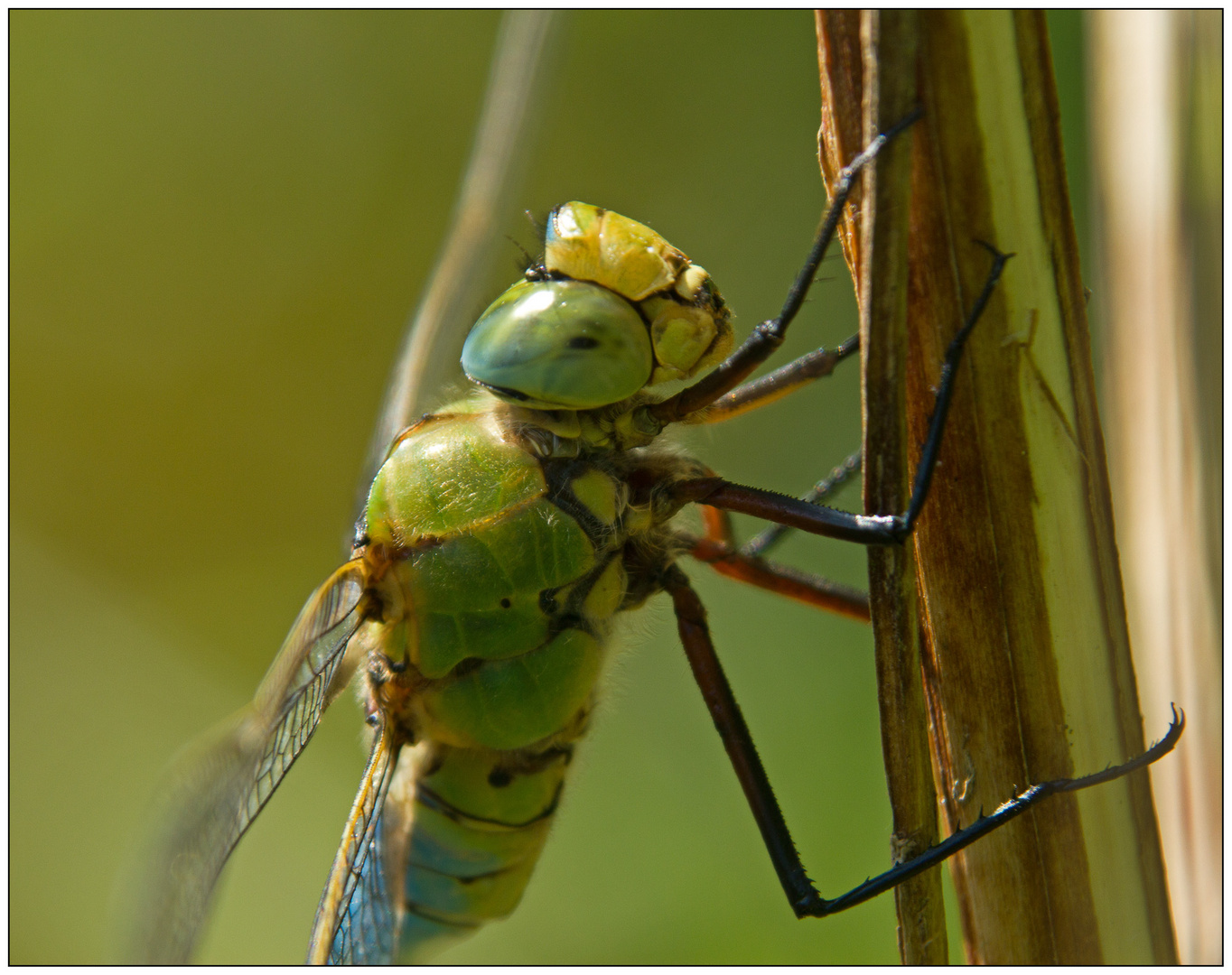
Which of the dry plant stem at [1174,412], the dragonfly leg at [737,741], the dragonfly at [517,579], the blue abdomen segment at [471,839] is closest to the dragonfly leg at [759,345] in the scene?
the dragonfly at [517,579]

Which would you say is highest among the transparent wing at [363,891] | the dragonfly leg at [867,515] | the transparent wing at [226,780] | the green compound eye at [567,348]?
the green compound eye at [567,348]

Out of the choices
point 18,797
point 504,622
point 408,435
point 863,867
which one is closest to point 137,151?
point 18,797

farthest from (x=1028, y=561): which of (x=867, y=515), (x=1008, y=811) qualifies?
(x=1008, y=811)

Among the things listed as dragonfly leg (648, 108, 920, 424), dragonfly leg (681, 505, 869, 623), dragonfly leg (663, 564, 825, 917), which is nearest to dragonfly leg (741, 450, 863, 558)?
dragonfly leg (681, 505, 869, 623)

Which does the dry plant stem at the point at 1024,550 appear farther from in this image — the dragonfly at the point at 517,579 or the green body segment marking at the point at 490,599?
the green body segment marking at the point at 490,599

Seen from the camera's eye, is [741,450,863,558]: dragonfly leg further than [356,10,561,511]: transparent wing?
No

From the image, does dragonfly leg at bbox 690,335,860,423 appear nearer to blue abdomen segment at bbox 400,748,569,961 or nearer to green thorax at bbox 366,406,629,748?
green thorax at bbox 366,406,629,748

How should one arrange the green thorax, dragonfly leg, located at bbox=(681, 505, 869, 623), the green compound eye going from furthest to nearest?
dragonfly leg, located at bbox=(681, 505, 869, 623)
the green thorax
the green compound eye

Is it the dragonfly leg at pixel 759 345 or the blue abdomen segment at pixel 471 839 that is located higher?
the dragonfly leg at pixel 759 345

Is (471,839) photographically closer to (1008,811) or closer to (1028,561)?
(1008,811)
